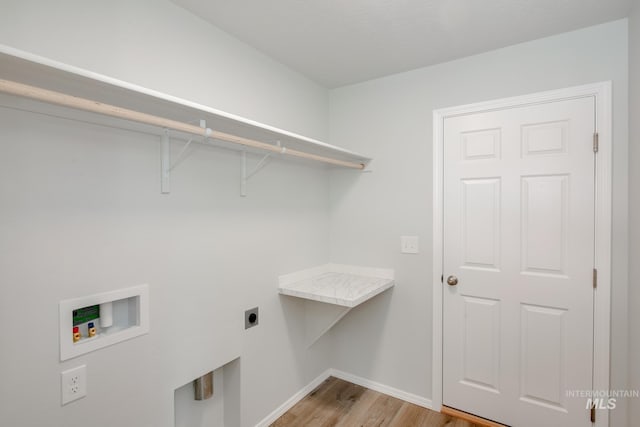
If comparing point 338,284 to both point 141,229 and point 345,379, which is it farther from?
point 141,229

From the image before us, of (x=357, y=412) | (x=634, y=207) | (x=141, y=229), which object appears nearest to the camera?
(x=141, y=229)

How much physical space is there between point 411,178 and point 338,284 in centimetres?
90

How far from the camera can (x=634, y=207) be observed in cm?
158

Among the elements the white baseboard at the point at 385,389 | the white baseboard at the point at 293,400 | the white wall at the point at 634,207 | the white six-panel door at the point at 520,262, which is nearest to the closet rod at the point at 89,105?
the white six-panel door at the point at 520,262

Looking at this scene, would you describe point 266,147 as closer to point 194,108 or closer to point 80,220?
point 194,108

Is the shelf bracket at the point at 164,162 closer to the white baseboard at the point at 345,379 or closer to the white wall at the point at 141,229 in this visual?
the white wall at the point at 141,229

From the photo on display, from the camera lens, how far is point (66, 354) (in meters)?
1.18

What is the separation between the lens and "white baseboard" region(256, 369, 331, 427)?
205 cm

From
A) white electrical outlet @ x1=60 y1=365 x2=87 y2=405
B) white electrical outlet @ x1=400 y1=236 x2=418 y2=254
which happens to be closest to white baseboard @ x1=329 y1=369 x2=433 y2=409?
white electrical outlet @ x1=400 y1=236 x2=418 y2=254

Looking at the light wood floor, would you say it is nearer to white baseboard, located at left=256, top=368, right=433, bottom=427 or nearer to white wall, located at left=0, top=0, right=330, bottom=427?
white baseboard, located at left=256, top=368, right=433, bottom=427

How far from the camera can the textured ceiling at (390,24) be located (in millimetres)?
1553

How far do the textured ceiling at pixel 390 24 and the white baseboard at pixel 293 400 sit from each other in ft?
7.51

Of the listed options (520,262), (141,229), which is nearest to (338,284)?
(520,262)

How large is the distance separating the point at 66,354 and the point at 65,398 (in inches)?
6.3
